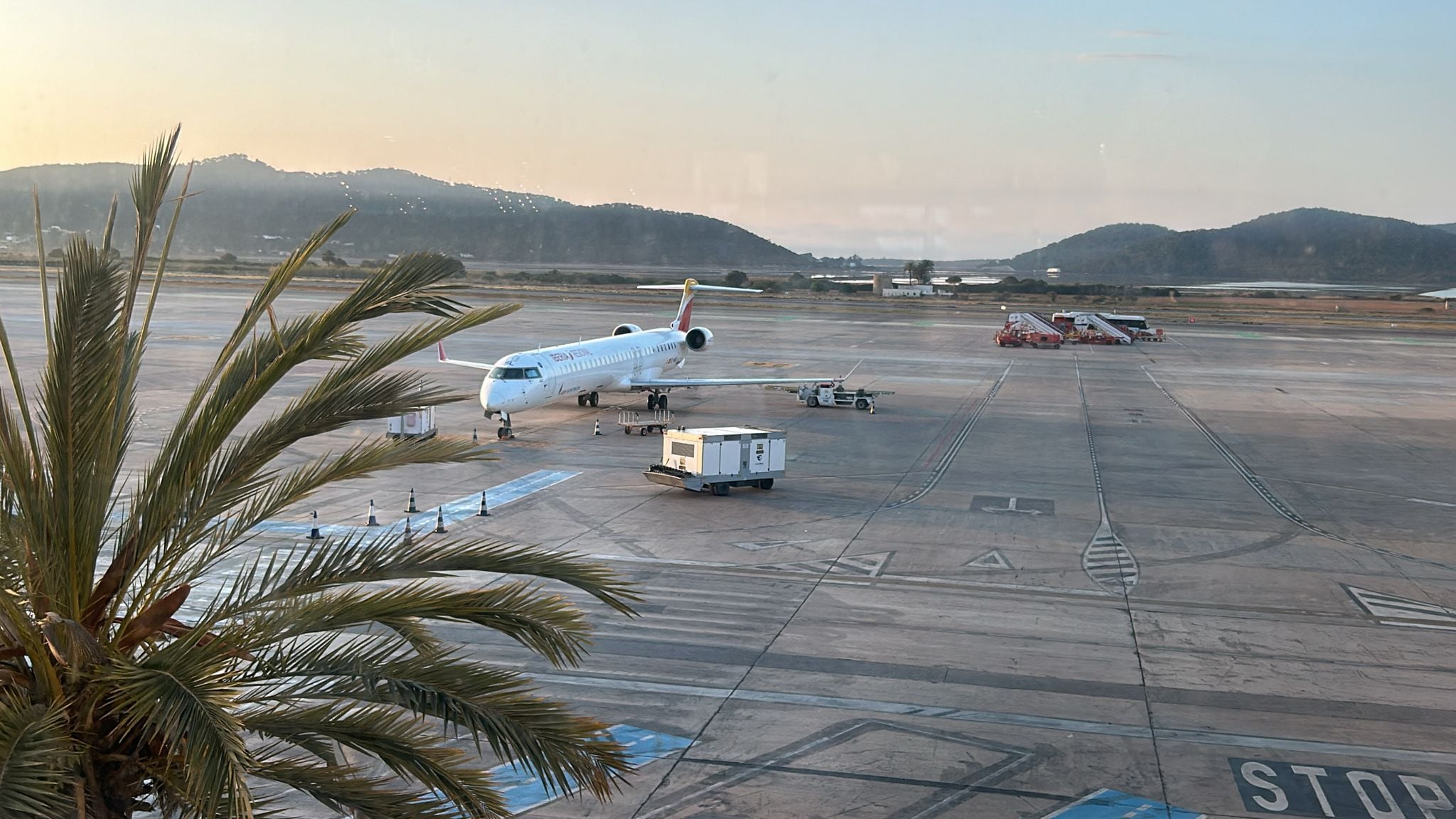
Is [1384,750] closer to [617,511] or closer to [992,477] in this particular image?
[617,511]

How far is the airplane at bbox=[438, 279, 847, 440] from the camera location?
40531 mm

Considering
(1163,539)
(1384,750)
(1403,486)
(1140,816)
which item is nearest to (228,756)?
(1140,816)

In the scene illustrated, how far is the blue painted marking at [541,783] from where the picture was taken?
543 inches

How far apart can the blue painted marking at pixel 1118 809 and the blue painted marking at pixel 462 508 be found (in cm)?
1582

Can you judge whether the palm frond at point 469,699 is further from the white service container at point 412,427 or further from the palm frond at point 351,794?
the white service container at point 412,427

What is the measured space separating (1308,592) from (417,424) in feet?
82.3

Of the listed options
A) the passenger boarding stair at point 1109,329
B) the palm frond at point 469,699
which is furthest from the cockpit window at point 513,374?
the passenger boarding stair at point 1109,329

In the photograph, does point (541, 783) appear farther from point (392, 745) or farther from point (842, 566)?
point (842, 566)

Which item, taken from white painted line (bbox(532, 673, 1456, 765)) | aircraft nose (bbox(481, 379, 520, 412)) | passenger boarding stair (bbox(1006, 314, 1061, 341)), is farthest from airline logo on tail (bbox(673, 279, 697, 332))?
passenger boarding stair (bbox(1006, 314, 1061, 341))

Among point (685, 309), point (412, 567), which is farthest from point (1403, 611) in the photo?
point (685, 309)

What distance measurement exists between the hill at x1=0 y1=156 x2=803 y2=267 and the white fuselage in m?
30.2

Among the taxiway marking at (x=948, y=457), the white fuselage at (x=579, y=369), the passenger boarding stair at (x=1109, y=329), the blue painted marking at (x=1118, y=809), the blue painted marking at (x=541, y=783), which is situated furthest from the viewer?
the passenger boarding stair at (x=1109, y=329)

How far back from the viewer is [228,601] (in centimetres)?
812

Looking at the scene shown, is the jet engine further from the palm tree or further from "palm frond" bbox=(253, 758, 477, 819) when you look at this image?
"palm frond" bbox=(253, 758, 477, 819)
